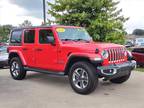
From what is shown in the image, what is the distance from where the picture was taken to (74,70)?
7.99 meters

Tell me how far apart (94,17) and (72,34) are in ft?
27.9

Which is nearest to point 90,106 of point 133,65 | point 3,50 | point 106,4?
point 133,65

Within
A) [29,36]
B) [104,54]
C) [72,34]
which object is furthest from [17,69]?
[104,54]

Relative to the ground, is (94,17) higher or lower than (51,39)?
higher

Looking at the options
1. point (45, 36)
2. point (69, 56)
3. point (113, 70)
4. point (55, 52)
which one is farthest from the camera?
point (45, 36)

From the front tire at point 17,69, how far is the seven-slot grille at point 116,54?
11.6ft

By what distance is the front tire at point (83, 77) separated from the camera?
7562 millimetres

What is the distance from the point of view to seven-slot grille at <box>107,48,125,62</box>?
7.89 metres

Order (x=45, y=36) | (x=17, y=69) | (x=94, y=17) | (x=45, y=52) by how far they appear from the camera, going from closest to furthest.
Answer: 1. (x=45, y=52)
2. (x=45, y=36)
3. (x=17, y=69)
4. (x=94, y=17)

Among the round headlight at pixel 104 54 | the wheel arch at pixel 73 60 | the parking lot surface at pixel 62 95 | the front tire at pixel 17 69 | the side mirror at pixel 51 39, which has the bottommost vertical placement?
the parking lot surface at pixel 62 95

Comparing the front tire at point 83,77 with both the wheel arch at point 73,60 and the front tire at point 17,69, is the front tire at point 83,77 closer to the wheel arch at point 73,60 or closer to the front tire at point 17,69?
the wheel arch at point 73,60

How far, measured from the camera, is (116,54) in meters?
8.13

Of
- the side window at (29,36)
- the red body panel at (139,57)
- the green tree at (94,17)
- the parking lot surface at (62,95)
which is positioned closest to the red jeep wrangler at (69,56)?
the side window at (29,36)

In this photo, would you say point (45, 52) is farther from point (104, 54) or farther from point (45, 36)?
point (104, 54)
